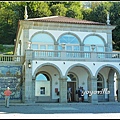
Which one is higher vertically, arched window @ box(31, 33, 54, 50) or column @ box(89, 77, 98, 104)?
arched window @ box(31, 33, 54, 50)

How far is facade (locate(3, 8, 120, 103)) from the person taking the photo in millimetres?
20906

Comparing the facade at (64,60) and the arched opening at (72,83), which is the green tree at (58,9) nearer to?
the facade at (64,60)

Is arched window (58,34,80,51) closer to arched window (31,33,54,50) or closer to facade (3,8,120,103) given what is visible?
facade (3,8,120,103)

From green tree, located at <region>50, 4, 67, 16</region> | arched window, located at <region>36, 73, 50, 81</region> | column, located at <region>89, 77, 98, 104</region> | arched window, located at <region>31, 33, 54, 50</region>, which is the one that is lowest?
column, located at <region>89, 77, 98, 104</region>

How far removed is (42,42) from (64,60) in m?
3.80

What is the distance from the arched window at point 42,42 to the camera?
23.8m

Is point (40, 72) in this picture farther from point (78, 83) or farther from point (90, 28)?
point (90, 28)

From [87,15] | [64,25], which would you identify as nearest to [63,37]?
[64,25]

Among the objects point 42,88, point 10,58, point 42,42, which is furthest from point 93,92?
point 10,58

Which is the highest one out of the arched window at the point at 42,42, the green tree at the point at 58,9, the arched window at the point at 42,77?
the green tree at the point at 58,9

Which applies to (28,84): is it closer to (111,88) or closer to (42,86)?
(42,86)

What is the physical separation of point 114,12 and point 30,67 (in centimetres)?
3361

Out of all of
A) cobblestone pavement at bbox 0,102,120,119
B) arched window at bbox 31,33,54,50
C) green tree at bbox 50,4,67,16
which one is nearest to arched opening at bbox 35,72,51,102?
arched window at bbox 31,33,54,50

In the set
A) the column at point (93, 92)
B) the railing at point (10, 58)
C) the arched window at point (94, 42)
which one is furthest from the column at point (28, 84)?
the arched window at point (94, 42)
